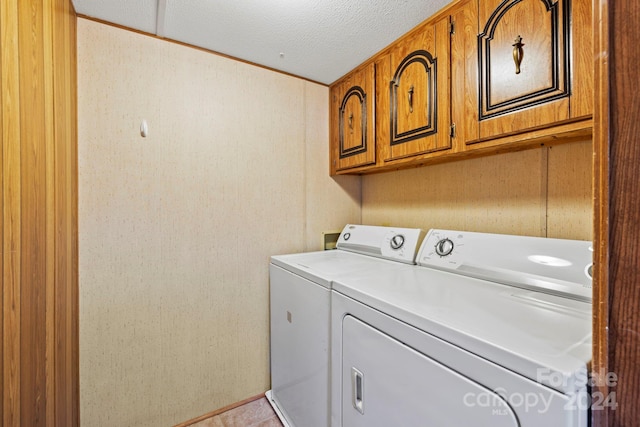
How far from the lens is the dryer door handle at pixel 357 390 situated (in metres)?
1.00

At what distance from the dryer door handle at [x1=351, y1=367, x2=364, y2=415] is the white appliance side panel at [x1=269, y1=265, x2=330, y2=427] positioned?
0.61 feet

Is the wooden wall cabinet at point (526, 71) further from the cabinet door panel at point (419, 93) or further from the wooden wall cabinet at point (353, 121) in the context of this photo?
the wooden wall cabinet at point (353, 121)

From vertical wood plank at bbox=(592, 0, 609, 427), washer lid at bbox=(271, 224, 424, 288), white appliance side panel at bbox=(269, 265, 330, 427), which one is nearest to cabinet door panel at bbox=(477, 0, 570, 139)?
vertical wood plank at bbox=(592, 0, 609, 427)

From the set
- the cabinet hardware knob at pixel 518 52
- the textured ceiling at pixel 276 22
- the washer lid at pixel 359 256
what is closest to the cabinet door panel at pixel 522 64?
the cabinet hardware knob at pixel 518 52

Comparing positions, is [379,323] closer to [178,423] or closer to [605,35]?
[605,35]

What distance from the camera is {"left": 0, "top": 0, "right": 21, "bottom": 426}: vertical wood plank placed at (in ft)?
2.17

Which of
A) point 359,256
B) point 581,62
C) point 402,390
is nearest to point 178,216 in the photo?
point 359,256

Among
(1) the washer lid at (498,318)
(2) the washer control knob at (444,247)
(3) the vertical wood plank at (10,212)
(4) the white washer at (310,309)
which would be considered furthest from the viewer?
(2) the washer control knob at (444,247)

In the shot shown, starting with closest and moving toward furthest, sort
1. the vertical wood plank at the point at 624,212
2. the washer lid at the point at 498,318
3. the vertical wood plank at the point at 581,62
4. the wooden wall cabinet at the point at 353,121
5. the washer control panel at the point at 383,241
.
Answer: the vertical wood plank at the point at 624,212
the washer lid at the point at 498,318
the vertical wood plank at the point at 581,62
the washer control panel at the point at 383,241
the wooden wall cabinet at the point at 353,121

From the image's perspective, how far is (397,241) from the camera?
164cm

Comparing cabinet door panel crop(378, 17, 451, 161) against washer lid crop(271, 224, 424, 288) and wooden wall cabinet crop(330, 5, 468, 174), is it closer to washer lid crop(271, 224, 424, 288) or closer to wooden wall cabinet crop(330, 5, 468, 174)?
wooden wall cabinet crop(330, 5, 468, 174)

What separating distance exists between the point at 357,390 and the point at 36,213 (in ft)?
4.04

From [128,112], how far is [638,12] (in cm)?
182

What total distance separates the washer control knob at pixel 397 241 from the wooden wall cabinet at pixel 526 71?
0.65m
